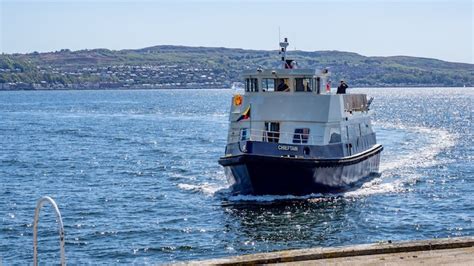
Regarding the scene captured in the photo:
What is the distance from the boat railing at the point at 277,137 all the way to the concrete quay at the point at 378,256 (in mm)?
A: 20153

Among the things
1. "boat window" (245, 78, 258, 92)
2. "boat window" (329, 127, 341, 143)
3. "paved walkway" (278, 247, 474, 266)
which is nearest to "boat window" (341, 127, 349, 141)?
"boat window" (329, 127, 341, 143)

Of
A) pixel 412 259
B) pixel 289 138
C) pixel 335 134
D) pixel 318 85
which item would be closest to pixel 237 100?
pixel 289 138

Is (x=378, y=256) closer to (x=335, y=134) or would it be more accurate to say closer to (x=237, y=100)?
(x=335, y=134)

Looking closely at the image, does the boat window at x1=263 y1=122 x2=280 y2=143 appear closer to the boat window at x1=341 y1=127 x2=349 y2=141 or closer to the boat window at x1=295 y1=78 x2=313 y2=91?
the boat window at x1=295 y1=78 x2=313 y2=91

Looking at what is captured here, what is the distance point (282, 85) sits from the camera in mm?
35344

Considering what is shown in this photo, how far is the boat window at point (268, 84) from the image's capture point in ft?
117

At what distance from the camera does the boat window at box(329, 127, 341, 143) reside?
34.6m

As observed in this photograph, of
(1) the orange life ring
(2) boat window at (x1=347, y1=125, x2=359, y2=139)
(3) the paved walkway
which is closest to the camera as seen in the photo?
(3) the paved walkway

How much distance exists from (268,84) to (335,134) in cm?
356

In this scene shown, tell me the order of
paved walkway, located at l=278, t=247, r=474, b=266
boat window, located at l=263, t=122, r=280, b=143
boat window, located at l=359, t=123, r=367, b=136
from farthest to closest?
boat window, located at l=359, t=123, r=367, b=136 → boat window, located at l=263, t=122, r=280, b=143 → paved walkway, located at l=278, t=247, r=474, b=266

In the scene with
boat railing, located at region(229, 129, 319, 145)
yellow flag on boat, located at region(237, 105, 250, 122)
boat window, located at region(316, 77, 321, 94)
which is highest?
boat window, located at region(316, 77, 321, 94)

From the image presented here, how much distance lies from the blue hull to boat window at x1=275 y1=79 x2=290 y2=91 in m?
3.83

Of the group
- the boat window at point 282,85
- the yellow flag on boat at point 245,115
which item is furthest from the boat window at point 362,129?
the yellow flag on boat at point 245,115

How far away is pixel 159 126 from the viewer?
287ft
